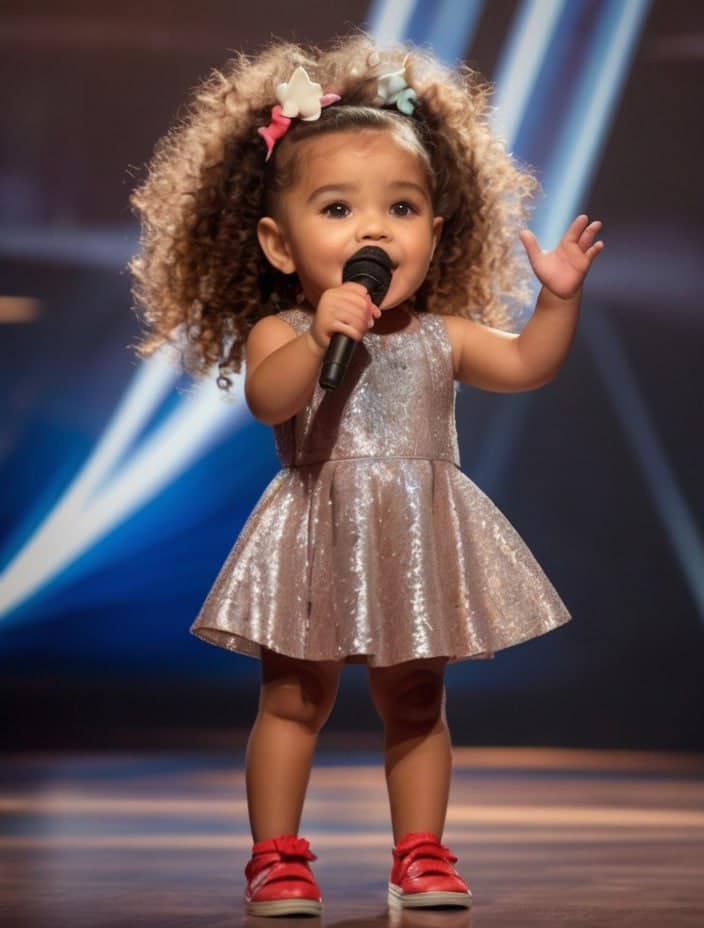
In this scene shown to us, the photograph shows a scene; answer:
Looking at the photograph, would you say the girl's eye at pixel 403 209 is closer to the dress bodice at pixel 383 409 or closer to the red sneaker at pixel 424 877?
the dress bodice at pixel 383 409

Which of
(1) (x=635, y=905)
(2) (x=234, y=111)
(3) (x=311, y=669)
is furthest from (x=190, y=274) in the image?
(1) (x=635, y=905)

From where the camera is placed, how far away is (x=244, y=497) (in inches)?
128

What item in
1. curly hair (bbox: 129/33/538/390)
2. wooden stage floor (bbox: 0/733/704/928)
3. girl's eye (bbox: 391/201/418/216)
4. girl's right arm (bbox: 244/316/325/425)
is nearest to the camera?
wooden stage floor (bbox: 0/733/704/928)

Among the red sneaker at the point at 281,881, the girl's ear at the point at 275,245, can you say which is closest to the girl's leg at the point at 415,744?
the red sneaker at the point at 281,881

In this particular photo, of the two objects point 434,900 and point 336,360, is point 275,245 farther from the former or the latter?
point 434,900

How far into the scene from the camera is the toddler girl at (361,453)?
1.55 meters

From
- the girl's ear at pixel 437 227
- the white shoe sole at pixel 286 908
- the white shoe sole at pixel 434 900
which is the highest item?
the girl's ear at pixel 437 227

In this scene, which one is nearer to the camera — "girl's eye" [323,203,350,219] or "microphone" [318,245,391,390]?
"microphone" [318,245,391,390]

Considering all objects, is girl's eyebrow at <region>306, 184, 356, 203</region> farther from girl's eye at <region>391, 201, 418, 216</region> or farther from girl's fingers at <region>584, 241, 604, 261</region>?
girl's fingers at <region>584, 241, 604, 261</region>

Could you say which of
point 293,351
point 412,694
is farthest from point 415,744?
point 293,351

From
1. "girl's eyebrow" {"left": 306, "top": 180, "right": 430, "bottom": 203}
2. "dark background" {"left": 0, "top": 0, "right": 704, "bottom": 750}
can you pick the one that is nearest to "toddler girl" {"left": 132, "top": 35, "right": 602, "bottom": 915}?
"girl's eyebrow" {"left": 306, "top": 180, "right": 430, "bottom": 203}

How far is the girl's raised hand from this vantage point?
1.60 metres

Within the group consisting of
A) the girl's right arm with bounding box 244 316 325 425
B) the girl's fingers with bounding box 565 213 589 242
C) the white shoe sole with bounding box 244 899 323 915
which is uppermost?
the girl's fingers with bounding box 565 213 589 242

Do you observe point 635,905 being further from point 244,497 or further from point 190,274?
point 244,497
